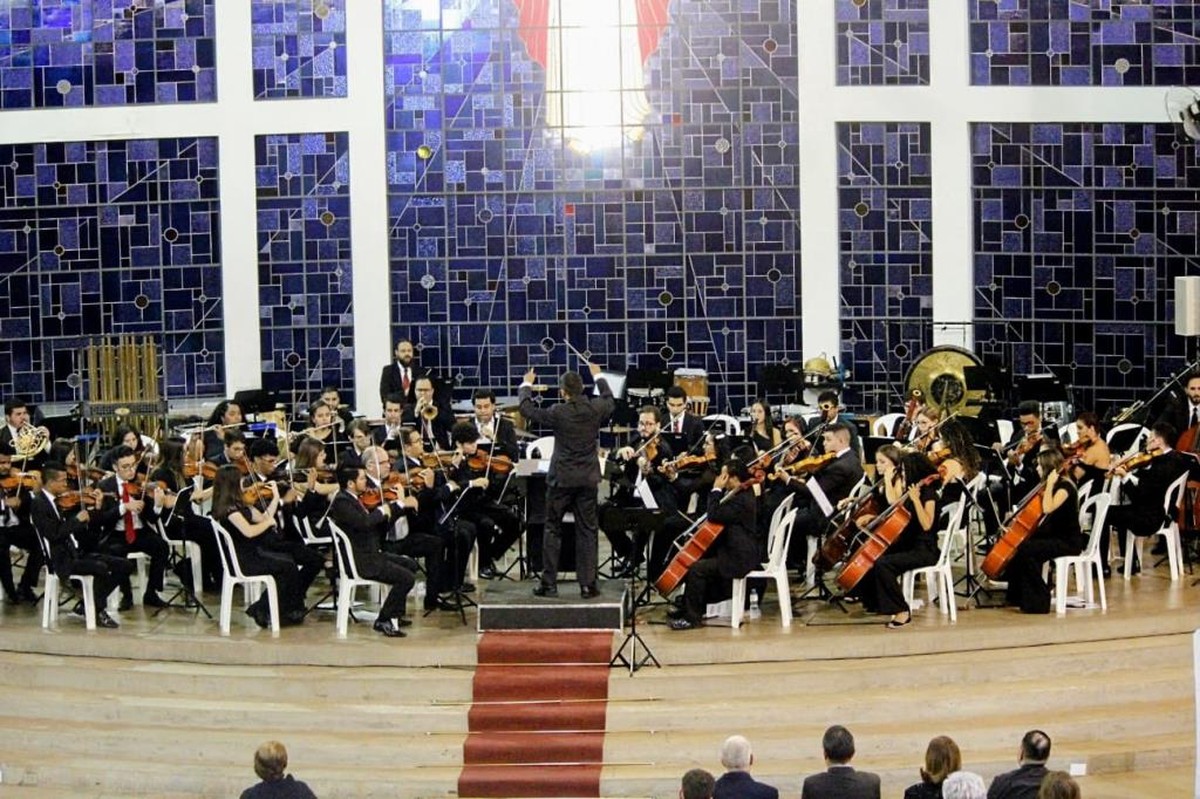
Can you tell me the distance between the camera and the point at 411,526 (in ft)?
53.2

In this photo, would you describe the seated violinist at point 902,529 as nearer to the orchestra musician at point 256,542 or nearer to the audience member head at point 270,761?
the orchestra musician at point 256,542

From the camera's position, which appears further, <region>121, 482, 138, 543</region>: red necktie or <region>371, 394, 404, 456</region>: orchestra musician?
<region>371, 394, 404, 456</region>: orchestra musician

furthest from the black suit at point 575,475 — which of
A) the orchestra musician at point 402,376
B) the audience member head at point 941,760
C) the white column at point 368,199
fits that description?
the white column at point 368,199

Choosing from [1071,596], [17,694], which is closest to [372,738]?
[17,694]

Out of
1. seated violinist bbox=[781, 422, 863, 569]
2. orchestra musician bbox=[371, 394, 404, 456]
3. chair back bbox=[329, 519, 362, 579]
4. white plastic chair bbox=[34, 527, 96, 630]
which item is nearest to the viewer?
chair back bbox=[329, 519, 362, 579]

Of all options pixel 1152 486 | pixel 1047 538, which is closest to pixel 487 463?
pixel 1047 538

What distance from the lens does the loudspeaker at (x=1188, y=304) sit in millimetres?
19297

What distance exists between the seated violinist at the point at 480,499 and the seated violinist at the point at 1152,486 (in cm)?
456

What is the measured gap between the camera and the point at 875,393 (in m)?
22.0

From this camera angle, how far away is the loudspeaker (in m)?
19.3

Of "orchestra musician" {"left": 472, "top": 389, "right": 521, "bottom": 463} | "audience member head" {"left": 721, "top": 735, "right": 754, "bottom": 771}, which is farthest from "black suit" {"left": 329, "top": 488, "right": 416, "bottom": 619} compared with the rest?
"audience member head" {"left": 721, "top": 735, "right": 754, "bottom": 771}

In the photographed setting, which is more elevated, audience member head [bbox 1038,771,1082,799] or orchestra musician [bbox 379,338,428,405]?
orchestra musician [bbox 379,338,428,405]

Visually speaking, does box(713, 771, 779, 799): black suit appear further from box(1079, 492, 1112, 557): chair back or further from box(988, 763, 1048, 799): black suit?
box(1079, 492, 1112, 557): chair back

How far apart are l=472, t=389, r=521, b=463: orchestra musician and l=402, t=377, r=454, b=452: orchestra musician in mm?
610
